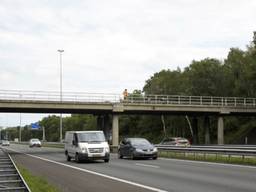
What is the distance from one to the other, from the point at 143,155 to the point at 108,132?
34160 millimetres

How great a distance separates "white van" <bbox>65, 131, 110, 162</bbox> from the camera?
30.6m

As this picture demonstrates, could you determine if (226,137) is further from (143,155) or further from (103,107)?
(143,155)

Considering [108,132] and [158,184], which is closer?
[158,184]

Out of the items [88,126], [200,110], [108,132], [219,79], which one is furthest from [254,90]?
[88,126]

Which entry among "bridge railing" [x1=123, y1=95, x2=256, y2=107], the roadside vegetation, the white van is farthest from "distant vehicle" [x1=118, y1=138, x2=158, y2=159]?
the roadside vegetation

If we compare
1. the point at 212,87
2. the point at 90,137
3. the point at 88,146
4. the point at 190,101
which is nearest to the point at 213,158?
the point at 88,146

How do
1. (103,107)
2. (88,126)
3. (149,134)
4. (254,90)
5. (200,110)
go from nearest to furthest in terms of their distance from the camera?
(103,107) < (200,110) < (254,90) < (149,134) < (88,126)

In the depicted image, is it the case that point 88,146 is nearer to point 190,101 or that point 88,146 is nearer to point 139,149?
point 139,149

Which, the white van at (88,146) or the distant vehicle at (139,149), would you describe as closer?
the white van at (88,146)

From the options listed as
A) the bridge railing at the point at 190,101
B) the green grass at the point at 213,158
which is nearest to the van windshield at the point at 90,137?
the green grass at the point at 213,158

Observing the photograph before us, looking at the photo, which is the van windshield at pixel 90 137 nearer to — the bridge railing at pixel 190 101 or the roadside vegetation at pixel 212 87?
the bridge railing at pixel 190 101

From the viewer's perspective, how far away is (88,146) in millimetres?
30656

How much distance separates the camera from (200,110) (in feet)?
213

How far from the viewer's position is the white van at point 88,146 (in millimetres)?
30594
